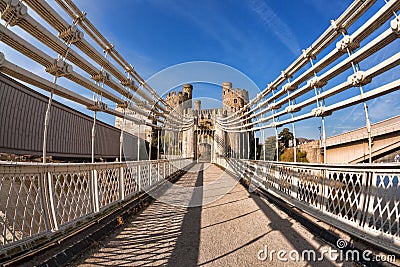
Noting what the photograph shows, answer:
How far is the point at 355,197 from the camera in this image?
3.19 meters

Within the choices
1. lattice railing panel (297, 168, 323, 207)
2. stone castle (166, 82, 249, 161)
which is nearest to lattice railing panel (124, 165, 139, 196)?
lattice railing panel (297, 168, 323, 207)

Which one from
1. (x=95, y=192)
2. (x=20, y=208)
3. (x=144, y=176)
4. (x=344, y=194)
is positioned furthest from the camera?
(x=144, y=176)

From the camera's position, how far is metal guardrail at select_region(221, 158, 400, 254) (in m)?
2.57

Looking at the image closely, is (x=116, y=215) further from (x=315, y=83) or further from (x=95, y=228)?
(x=315, y=83)

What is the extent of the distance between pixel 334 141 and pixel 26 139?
1426cm

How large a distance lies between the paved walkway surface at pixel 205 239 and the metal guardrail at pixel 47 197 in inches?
20.2

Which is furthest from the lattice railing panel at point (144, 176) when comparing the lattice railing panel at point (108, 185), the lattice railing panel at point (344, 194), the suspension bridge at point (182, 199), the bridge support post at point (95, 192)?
the lattice railing panel at point (344, 194)

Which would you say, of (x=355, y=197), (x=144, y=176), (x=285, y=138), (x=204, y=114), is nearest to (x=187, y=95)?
(x=204, y=114)

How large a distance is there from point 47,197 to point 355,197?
362 cm

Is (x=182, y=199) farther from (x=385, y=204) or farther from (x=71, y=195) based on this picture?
(x=385, y=204)

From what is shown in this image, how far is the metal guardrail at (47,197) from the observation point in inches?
83.8

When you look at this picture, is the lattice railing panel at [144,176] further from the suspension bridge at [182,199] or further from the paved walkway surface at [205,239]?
the paved walkway surface at [205,239]

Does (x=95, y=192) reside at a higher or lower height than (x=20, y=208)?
lower

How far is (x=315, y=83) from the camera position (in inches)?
193
